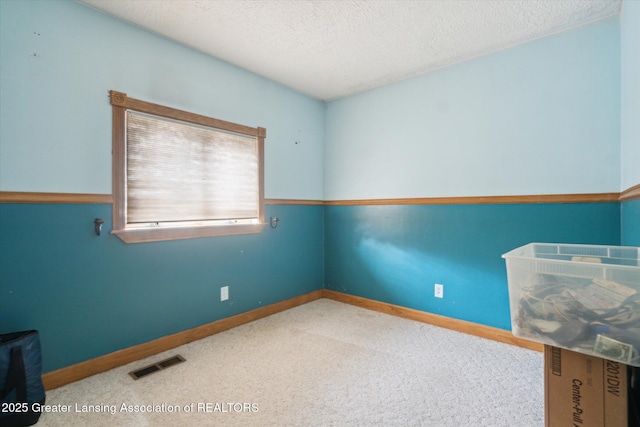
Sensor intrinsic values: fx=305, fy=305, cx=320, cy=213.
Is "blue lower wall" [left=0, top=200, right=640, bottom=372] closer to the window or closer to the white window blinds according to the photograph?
the window

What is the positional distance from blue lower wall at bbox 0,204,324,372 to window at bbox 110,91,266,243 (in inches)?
4.7

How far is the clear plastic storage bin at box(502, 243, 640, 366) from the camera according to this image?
3.17 feet

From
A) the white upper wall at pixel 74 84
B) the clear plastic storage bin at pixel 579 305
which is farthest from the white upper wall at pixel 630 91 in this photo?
the white upper wall at pixel 74 84

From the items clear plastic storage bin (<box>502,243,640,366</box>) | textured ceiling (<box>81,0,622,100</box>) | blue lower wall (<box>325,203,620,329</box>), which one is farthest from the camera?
blue lower wall (<box>325,203,620,329</box>)

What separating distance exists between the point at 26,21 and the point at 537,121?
131 inches

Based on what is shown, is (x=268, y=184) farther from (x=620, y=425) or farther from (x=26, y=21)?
(x=620, y=425)

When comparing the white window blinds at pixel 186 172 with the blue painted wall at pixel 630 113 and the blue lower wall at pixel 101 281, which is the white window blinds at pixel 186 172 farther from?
the blue painted wall at pixel 630 113

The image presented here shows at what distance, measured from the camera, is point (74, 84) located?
73.0 inches

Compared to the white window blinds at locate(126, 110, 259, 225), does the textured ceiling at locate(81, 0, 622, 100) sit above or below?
above

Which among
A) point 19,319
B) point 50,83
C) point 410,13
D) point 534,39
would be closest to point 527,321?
point 410,13

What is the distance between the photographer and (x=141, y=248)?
2.14 m

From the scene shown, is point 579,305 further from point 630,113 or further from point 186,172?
point 186,172

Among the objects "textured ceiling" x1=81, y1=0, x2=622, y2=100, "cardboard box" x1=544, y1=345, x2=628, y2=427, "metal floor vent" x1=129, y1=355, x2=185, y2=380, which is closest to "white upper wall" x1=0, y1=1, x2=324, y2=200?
"textured ceiling" x1=81, y1=0, x2=622, y2=100

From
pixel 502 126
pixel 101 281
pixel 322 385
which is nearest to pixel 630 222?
pixel 502 126
